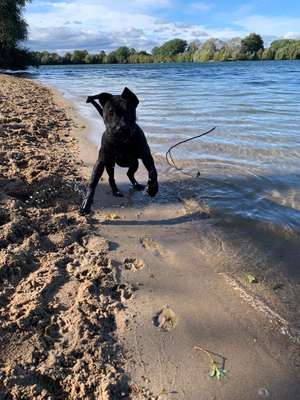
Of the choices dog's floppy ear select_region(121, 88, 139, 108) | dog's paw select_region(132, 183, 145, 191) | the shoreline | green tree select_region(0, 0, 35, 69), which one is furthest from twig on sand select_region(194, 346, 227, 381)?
green tree select_region(0, 0, 35, 69)

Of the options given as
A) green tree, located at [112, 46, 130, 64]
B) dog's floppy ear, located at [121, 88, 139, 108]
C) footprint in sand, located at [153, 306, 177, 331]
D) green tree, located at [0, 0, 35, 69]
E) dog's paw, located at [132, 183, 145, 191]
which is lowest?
green tree, located at [112, 46, 130, 64]

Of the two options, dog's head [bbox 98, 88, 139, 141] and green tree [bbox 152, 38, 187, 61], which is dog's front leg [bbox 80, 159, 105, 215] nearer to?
dog's head [bbox 98, 88, 139, 141]

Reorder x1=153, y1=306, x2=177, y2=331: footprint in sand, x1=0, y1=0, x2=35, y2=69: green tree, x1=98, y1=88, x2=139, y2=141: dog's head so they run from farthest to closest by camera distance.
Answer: x1=0, y1=0, x2=35, y2=69: green tree, x1=98, y1=88, x2=139, y2=141: dog's head, x1=153, y1=306, x2=177, y2=331: footprint in sand

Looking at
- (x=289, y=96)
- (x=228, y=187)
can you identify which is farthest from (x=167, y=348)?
(x=289, y=96)

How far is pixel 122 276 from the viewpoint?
3.54 metres

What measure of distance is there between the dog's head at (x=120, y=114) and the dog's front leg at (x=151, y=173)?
462mm

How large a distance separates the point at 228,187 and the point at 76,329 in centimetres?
362

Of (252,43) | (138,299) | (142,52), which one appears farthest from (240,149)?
(142,52)

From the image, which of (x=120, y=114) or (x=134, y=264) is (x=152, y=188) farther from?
(x=134, y=264)

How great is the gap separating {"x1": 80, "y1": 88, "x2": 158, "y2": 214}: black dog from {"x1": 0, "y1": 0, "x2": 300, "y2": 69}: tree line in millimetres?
38707

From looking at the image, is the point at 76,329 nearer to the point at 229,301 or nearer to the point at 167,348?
the point at 167,348

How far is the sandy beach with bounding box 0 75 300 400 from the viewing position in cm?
247

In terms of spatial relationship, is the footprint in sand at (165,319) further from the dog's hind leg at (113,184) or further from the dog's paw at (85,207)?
the dog's hind leg at (113,184)

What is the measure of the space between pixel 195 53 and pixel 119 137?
9759 cm
